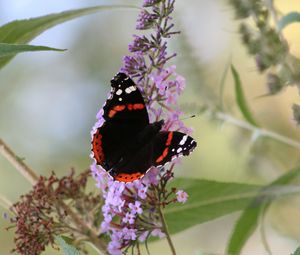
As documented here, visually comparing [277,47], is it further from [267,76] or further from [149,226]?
[149,226]

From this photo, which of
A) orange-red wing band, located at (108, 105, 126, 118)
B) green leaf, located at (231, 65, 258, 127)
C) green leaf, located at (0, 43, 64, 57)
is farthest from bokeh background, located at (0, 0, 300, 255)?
green leaf, located at (0, 43, 64, 57)

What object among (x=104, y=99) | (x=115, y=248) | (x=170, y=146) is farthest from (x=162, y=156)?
(x=104, y=99)

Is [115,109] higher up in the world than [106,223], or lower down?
higher up

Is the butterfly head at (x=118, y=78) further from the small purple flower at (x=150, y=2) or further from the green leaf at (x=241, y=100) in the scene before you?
the green leaf at (x=241, y=100)

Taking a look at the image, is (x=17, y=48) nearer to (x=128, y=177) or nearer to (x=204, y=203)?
(x=128, y=177)

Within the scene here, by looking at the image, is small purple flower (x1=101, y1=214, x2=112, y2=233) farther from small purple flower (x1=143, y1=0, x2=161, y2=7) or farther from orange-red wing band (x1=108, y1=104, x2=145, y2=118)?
small purple flower (x1=143, y1=0, x2=161, y2=7)

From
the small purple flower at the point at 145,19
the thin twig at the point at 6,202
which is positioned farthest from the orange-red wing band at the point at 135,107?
the thin twig at the point at 6,202

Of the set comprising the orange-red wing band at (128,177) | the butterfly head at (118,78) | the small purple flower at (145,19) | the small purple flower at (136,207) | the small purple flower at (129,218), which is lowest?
the small purple flower at (129,218)
